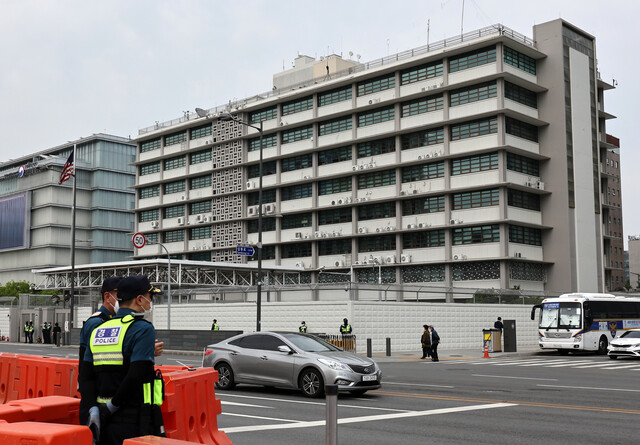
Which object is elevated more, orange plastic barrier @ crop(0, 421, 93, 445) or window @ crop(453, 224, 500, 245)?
window @ crop(453, 224, 500, 245)

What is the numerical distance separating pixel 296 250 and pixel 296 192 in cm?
571

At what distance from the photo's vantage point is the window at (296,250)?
2734 inches

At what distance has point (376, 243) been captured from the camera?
64250 mm

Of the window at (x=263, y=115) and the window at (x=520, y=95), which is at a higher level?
the window at (x=263, y=115)

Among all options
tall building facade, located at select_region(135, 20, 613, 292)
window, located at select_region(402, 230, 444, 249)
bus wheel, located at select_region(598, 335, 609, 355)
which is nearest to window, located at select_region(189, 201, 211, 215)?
tall building facade, located at select_region(135, 20, 613, 292)

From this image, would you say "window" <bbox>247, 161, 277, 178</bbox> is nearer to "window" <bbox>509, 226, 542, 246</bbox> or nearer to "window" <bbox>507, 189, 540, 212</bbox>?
"window" <bbox>507, 189, 540, 212</bbox>

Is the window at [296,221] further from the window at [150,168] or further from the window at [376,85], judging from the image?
the window at [150,168]

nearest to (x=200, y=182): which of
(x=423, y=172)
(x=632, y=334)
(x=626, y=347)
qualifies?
(x=423, y=172)

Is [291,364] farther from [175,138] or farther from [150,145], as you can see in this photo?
[150,145]

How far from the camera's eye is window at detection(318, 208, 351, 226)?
6644 centimetres

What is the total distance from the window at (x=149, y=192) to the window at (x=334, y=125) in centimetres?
2537

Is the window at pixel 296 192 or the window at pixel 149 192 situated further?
the window at pixel 149 192

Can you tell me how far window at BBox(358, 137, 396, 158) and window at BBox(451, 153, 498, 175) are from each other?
627cm

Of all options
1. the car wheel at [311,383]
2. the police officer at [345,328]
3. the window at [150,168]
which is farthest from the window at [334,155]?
the car wheel at [311,383]
